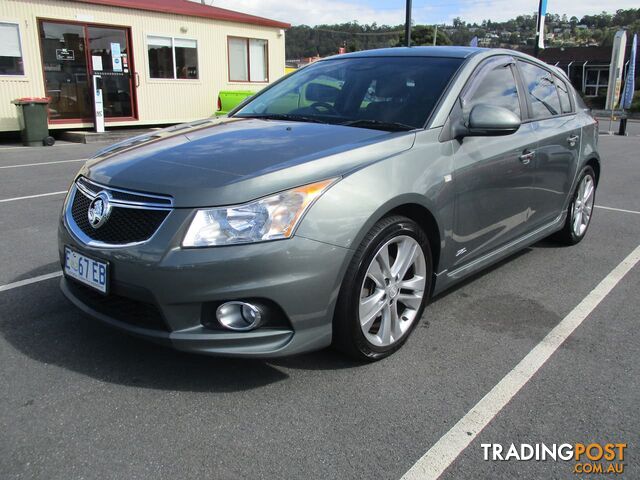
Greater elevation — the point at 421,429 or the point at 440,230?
the point at 440,230

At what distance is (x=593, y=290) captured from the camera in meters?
4.21

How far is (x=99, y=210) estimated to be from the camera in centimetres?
274

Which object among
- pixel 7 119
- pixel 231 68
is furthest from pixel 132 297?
pixel 231 68

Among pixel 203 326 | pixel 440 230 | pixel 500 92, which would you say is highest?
pixel 500 92

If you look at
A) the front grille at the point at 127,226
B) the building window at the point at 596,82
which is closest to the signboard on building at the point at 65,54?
the front grille at the point at 127,226

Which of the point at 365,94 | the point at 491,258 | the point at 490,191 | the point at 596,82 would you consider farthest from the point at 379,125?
the point at 596,82

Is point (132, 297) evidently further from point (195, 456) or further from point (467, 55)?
point (467, 55)

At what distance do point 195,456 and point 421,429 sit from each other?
37.6 inches

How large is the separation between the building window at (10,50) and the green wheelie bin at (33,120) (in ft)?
2.92

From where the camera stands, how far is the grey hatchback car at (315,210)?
2.48 m

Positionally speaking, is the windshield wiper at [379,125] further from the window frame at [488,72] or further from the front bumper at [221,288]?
the front bumper at [221,288]

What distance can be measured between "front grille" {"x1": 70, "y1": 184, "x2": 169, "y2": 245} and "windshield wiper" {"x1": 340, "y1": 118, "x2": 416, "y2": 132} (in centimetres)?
135

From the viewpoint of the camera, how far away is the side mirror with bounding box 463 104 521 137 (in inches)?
130

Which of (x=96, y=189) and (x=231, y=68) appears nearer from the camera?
(x=96, y=189)
